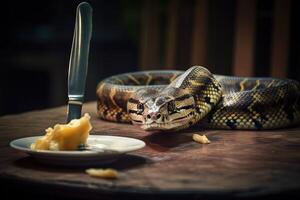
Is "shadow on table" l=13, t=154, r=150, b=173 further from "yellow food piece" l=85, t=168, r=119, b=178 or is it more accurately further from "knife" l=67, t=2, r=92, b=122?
"knife" l=67, t=2, r=92, b=122

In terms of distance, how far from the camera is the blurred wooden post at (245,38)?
434cm

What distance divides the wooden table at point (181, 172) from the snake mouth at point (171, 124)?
0.17 ft

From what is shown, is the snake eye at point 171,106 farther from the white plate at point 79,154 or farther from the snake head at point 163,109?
the white plate at point 79,154

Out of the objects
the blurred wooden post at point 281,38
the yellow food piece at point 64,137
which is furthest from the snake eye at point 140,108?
the blurred wooden post at point 281,38

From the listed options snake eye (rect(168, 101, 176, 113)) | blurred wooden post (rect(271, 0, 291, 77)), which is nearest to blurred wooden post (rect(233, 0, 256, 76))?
blurred wooden post (rect(271, 0, 291, 77))

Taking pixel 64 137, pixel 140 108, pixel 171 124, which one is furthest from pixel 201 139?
pixel 64 137

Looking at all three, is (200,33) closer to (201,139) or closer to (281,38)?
(281,38)

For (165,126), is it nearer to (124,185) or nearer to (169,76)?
(124,185)

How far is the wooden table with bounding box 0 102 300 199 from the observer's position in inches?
65.2

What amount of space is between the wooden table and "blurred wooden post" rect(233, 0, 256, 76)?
1.82 metres

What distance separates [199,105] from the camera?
2814 millimetres

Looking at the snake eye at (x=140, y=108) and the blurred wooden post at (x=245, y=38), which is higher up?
the blurred wooden post at (x=245, y=38)

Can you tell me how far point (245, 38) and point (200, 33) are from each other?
44cm

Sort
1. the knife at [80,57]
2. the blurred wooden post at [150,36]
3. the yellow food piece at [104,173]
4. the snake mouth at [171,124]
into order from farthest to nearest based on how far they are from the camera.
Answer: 1. the blurred wooden post at [150,36]
2. the snake mouth at [171,124]
3. the knife at [80,57]
4. the yellow food piece at [104,173]
